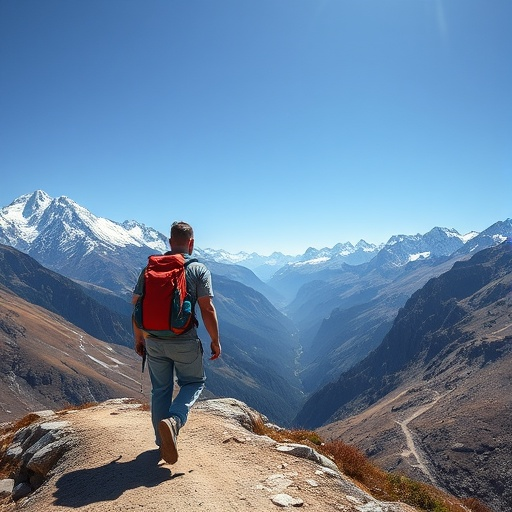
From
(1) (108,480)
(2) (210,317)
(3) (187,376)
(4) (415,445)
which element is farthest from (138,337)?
(4) (415,445)

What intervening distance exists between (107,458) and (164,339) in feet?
10.2

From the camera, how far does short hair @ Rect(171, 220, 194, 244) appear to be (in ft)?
30.3

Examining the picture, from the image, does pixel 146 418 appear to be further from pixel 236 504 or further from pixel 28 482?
pixel 236 504

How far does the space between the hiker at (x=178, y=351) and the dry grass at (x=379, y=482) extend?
455 centimetres

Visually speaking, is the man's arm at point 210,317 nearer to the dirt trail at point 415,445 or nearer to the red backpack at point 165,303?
the red backpack at point 165,303

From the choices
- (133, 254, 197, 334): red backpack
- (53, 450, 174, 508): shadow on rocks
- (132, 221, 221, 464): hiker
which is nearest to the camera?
(53, 450, 174, 508): shadow on rocks

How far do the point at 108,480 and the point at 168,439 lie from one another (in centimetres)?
139

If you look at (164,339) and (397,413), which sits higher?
(164,339)

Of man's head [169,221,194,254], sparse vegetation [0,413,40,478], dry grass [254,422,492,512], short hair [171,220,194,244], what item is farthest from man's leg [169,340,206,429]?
sparse vegetation [0,413,40,478]

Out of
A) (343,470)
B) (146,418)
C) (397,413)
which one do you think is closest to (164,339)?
(146,418)

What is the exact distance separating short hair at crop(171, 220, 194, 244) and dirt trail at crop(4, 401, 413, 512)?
483cm

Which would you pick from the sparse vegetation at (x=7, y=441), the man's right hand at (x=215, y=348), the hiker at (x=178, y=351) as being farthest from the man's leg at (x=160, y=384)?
the sparse vegetation at (x=7, y=441)

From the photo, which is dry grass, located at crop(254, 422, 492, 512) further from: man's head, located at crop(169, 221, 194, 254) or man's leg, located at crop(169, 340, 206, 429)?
man's head, located at crop(169, 221, 194, 254)

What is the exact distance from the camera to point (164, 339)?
335 inches
